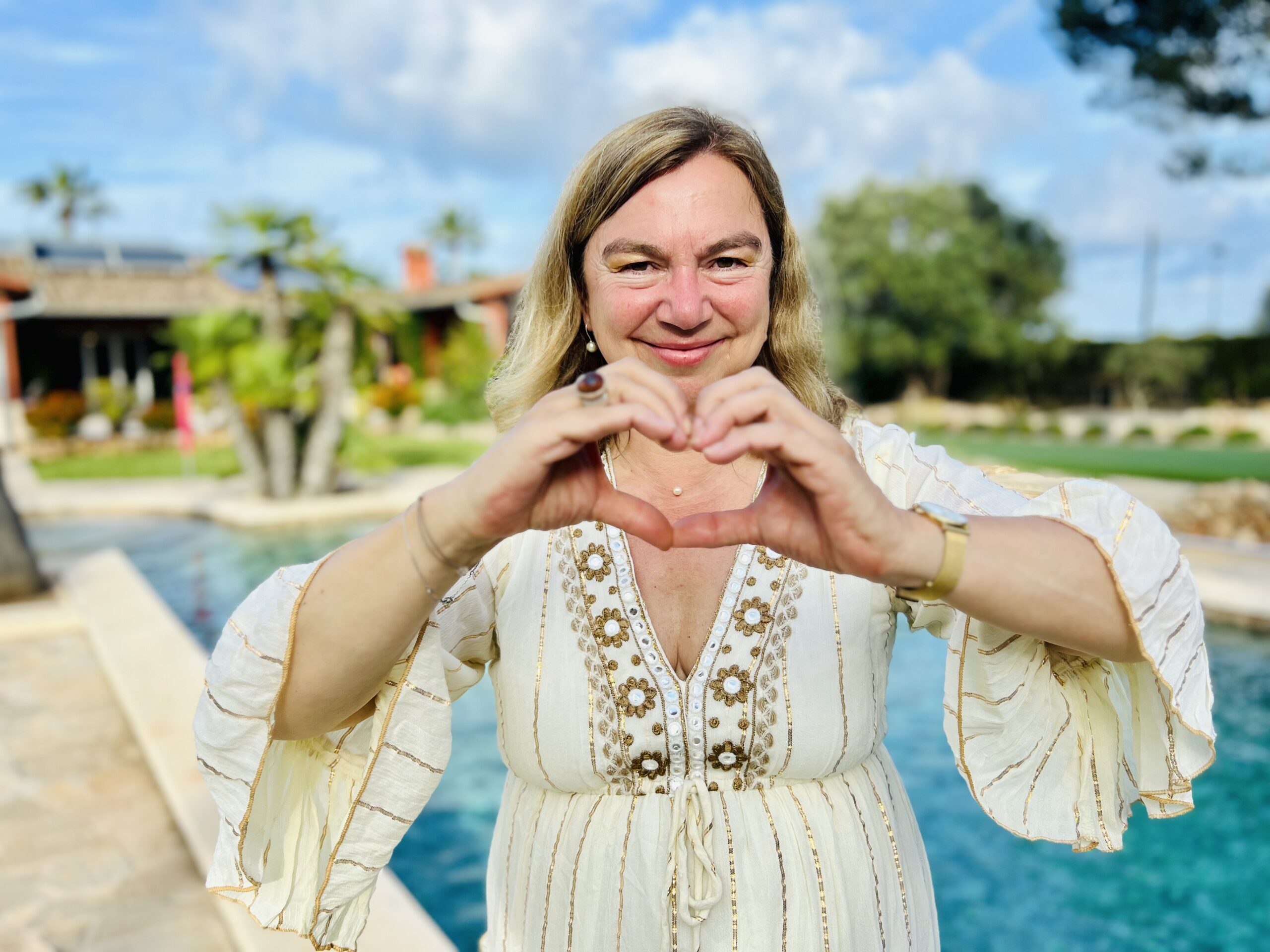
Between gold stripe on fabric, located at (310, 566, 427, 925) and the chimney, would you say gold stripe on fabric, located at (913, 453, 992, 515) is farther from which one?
the chimney

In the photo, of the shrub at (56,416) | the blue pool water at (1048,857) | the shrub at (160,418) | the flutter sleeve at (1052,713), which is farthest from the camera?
the shrub at (160,418)

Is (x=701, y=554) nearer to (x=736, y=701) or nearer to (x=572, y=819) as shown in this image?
(x=736, y=701)

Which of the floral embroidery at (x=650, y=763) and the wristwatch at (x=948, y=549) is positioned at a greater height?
the wristwatch at (x=948, y=549)

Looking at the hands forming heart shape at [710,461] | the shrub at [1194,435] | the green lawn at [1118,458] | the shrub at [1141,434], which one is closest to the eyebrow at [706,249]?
the hands forming heart shape at [710,461]

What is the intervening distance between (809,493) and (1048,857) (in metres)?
4.13

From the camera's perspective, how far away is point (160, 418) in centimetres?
2097

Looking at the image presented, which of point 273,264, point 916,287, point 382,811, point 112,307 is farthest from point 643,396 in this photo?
point 916,287

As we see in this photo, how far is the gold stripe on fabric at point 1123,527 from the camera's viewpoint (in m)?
1.14

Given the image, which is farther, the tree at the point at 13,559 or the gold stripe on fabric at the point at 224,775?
the tree at the point at 13,559

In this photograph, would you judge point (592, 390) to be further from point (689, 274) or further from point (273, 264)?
point (273, 264)

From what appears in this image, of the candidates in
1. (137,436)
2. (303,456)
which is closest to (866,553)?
(303,456)

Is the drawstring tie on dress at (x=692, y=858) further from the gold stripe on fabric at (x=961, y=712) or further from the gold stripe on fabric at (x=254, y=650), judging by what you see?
the gold stripe on fabric at (x=254, y=650)

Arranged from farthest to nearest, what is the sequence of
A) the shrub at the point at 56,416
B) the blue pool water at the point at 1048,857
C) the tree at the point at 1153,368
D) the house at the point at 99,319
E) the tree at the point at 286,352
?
the tree at the point at 1153,368
the house at the point at 99,319
the shrub at the point at 56,416
the tree at the point at 286,352
the blue pool water at the point at 1048,857

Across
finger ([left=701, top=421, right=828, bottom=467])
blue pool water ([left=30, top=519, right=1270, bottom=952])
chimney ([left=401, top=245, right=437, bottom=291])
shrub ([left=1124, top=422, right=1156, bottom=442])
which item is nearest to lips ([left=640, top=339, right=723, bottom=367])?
finger ([left=701, top=421, right=828, bottom=467])
